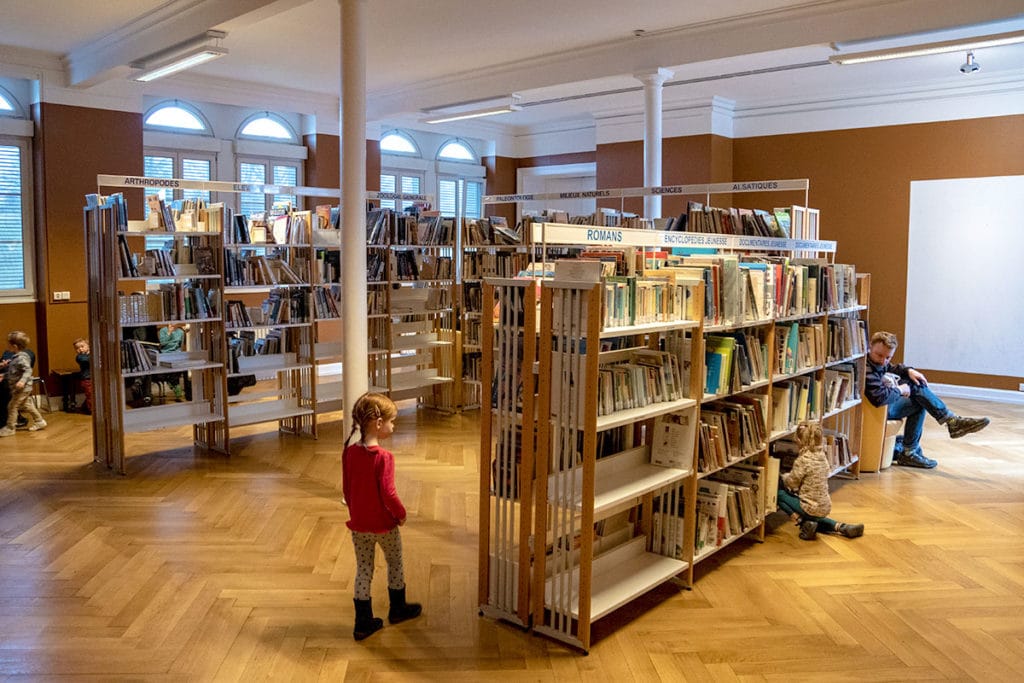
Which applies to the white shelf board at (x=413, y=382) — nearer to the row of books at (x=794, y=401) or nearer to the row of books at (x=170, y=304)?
the row of books at (x=170, y=304)

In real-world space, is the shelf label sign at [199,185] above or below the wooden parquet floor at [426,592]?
above

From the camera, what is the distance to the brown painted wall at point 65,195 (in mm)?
9133

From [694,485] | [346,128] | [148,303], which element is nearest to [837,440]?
[694,485]

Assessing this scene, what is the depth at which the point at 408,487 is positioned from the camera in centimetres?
636

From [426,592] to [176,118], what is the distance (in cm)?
852

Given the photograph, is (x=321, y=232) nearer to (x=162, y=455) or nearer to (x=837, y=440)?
(x=162, y=455)

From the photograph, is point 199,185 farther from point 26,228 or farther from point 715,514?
point 715,514

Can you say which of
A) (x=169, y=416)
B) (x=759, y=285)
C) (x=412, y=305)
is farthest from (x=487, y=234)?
(x=759, y=285)

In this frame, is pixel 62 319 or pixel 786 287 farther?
pixel 62 319

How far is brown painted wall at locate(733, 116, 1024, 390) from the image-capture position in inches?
397

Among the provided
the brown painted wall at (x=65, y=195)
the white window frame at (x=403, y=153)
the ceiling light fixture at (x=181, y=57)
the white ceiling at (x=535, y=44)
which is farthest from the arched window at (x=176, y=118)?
the white window frame at (x=403, y=153)

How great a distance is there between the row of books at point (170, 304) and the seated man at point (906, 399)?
5.64 metres

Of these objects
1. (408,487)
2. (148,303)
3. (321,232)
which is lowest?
(408,487)

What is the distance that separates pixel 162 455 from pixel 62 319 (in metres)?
3.17
